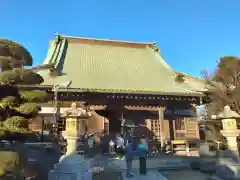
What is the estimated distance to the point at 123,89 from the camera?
1156cm

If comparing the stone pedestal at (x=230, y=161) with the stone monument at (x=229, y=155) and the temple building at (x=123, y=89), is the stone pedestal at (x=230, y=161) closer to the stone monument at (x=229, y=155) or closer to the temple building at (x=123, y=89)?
the stone monument at (x=229, y=155)

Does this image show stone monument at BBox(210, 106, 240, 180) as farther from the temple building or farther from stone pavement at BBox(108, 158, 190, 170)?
the temple building

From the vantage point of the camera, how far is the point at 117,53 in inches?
705

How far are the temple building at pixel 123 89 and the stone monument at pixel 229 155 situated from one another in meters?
3.87

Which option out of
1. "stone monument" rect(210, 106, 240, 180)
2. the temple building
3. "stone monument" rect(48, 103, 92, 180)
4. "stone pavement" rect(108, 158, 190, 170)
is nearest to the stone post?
"stone monument" rect(210, 106, 240, 180)

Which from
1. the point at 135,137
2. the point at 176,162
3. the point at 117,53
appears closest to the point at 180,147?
the point at 135,137

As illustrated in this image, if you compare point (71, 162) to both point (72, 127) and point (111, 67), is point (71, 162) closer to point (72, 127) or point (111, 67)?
point (72, 127)

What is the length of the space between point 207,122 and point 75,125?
7234 mm

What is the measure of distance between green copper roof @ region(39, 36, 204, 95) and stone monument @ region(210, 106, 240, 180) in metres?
3.93

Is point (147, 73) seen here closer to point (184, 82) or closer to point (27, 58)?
point (184, 82)

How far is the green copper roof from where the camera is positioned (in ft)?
39.3

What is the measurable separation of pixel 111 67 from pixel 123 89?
398cm

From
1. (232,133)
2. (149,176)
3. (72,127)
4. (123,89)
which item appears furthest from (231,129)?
(72,127)

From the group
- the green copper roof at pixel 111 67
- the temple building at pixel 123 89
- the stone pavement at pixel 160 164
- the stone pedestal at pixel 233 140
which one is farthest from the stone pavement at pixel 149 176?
the green copper roof at pixel 111 67
